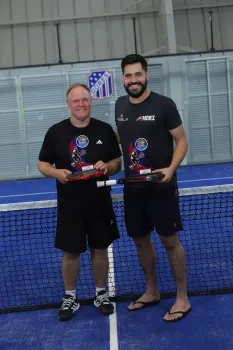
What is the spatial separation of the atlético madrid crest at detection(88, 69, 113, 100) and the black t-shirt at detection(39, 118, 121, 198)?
416 inches

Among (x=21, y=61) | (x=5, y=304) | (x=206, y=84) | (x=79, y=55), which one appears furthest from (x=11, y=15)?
(x=5, y=304)

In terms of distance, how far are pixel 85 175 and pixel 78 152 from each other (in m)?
0.30

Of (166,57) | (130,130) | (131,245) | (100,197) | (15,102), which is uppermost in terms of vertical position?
(166,57)

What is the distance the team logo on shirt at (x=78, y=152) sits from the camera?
387cm

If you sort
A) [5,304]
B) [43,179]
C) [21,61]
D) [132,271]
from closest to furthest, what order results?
[5,304], [132,271], [43,179], [21,61]

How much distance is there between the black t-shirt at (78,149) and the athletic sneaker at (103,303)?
0.99m

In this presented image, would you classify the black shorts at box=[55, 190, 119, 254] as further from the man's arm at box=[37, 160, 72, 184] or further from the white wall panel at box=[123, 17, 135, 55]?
the white wall panel at box=[123, 17, 135, 55]

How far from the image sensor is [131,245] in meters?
6.08

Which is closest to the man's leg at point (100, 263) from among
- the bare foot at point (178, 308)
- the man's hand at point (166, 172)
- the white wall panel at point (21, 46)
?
the bare foot at point (178, 308)

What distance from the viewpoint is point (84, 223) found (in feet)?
13.3

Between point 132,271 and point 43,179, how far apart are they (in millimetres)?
9414

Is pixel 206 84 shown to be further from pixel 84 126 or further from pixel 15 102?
pixel 84 126

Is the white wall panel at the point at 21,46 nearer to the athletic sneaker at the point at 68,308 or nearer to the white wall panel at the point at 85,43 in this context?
the white wall panel at the point at 85,43

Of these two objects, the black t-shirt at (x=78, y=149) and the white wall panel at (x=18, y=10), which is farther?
the white wall panel at (x=18, y=10)
